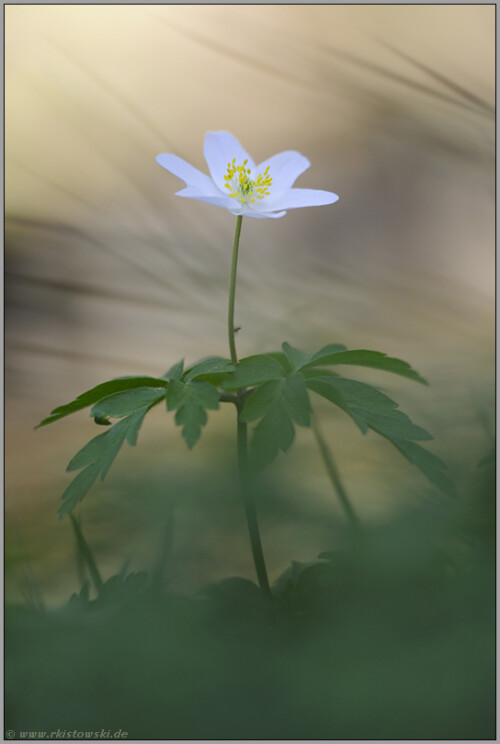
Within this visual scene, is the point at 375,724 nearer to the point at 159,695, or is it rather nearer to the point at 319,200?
the point at 159,695

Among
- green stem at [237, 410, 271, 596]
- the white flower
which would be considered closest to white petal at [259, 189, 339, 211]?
the white flower

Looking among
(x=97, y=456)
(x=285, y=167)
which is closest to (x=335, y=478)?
(x=97, y=456)

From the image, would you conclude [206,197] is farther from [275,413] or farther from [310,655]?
[310,655]

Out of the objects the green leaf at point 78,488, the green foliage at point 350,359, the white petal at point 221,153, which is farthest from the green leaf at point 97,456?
the white petal at point 221,153

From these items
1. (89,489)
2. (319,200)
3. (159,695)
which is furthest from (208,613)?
(319,200)

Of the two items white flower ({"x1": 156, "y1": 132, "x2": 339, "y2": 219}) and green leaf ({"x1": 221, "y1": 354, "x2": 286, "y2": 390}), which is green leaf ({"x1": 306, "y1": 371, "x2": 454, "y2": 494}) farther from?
white flower ({"x1": 156, "y1": 132, "x2": 339, "y2": 219})

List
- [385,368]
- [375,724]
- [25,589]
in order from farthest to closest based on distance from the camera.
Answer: [385,368]
[25,589]
[375,724]

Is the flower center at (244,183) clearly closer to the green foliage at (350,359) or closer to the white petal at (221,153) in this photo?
the white petal at (221,153)
